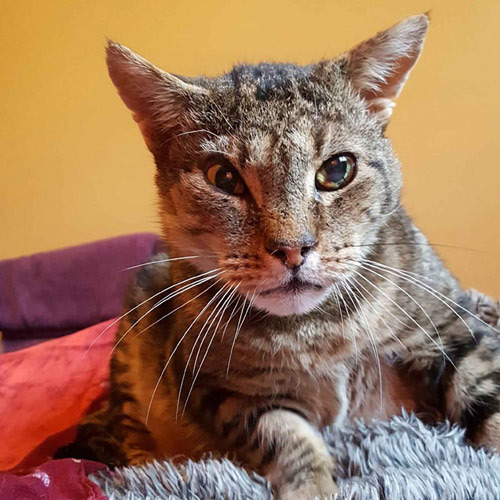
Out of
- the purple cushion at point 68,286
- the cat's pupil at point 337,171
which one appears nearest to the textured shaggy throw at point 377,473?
the cat's pupil at point 337,171

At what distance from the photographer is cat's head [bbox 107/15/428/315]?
772 millimetres

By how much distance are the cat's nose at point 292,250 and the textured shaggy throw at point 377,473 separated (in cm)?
32

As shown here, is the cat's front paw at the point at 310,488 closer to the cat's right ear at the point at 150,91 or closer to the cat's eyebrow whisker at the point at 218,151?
the cat's eyebrow whisker at the point at 218,151

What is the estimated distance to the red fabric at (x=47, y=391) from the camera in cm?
121

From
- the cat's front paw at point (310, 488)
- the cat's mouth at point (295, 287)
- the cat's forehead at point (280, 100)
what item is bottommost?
the cat's front paw at point (310, 488)

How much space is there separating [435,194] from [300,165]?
115cm

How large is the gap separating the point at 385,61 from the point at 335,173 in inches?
8.8

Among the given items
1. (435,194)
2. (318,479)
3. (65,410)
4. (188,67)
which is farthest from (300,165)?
(188,67)

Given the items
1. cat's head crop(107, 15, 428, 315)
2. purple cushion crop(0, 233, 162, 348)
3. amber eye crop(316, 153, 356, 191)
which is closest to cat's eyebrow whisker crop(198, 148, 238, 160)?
cat's head crop(107, 15, 428, 315)

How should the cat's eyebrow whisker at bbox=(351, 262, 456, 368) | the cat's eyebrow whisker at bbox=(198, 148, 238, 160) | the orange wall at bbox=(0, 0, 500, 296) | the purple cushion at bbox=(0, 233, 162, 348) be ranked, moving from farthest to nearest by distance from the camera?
1. the purple cushion at bbox=(0, 233, 162, 348)
2. the orange wall at bbox=(0, 0, 500, 296)
3. the cat's eyebrow whisker at bbox=(351, 262, 456, 368)
4. the cat's eyebrow whisker at bbox=(198, 148, 238, 160)

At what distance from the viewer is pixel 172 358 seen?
3.51ft

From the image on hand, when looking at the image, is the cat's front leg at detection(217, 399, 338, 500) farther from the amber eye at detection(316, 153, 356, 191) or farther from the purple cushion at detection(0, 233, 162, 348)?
the purple cushion at detection(0, 233, 162, 348)

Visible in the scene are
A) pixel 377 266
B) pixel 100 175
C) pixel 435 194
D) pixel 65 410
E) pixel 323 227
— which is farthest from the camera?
pixel 100 175

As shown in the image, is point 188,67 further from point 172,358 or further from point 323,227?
point 323,227
